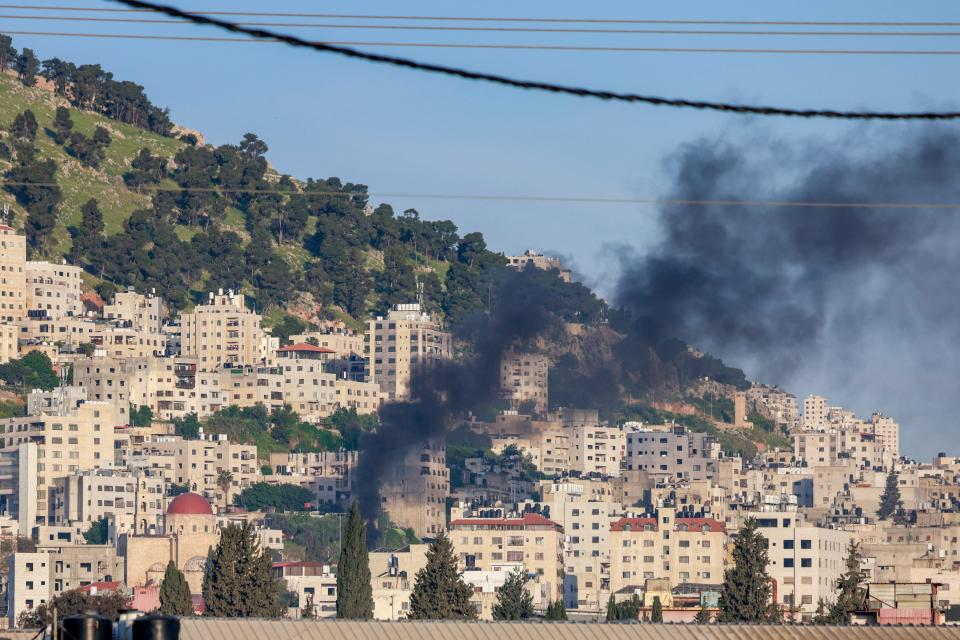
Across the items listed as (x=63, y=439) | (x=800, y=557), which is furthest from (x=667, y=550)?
(x=63, y=439)

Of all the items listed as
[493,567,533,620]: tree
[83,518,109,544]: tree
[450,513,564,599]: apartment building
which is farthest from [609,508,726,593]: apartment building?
[83,518,109,544]: tree

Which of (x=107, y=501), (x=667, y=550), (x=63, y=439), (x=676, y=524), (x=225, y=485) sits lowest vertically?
(x=667, y=550)

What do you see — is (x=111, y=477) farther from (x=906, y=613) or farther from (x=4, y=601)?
(x=906, y=613)

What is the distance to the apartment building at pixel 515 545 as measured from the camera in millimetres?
158375

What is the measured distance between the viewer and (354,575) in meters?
97.1

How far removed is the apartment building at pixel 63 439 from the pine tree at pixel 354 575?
83217mm

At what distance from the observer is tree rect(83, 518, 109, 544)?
552 ft

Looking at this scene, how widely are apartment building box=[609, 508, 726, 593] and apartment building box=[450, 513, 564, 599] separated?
4511 mm

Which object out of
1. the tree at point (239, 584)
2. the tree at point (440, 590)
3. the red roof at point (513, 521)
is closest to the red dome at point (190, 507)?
the red roof at point (513, 521)

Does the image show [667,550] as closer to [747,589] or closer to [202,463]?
[202,463]

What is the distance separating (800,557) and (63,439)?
214 ft

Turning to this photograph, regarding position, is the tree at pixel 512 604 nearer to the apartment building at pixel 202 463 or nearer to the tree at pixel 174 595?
the tree at pixel 174 595

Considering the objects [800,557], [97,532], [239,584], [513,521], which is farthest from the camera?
[97,532]

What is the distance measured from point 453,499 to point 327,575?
1874 inches
